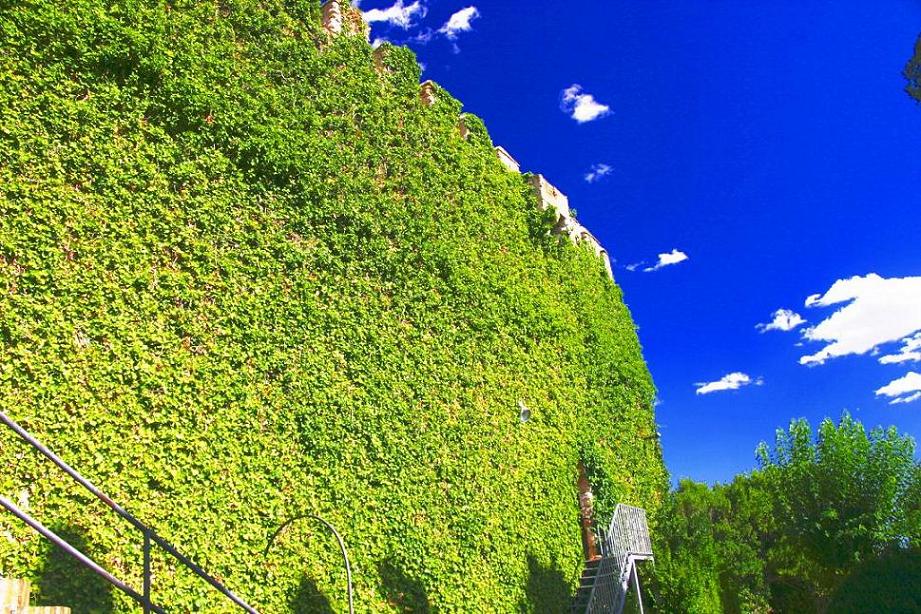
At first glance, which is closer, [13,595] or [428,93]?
[13,595]

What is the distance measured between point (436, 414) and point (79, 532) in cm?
439

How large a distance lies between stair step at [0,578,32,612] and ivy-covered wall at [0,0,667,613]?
1062 mm

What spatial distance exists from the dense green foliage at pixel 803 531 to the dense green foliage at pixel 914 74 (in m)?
7.84

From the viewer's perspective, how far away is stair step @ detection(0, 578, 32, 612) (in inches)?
146

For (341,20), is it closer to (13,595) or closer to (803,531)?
(13,595)

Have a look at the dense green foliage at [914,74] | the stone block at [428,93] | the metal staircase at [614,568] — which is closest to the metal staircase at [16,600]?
the metal staircase at [614,568]

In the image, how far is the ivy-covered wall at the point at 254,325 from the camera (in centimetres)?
543

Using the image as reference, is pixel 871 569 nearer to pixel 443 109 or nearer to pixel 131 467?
pixel 443 109

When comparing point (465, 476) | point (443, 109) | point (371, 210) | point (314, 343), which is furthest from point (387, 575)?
point (443, 109)

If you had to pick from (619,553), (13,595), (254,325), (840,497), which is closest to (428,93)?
(254,325)

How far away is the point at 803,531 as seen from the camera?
14156 mm

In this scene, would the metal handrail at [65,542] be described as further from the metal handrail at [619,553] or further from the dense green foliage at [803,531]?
the dense green foliage at [803,531]

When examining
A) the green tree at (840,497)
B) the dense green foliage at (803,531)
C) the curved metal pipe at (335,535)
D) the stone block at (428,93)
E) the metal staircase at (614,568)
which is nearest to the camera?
the curved metal pipe at (335,535)

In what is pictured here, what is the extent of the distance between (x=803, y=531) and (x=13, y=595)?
1464cm
